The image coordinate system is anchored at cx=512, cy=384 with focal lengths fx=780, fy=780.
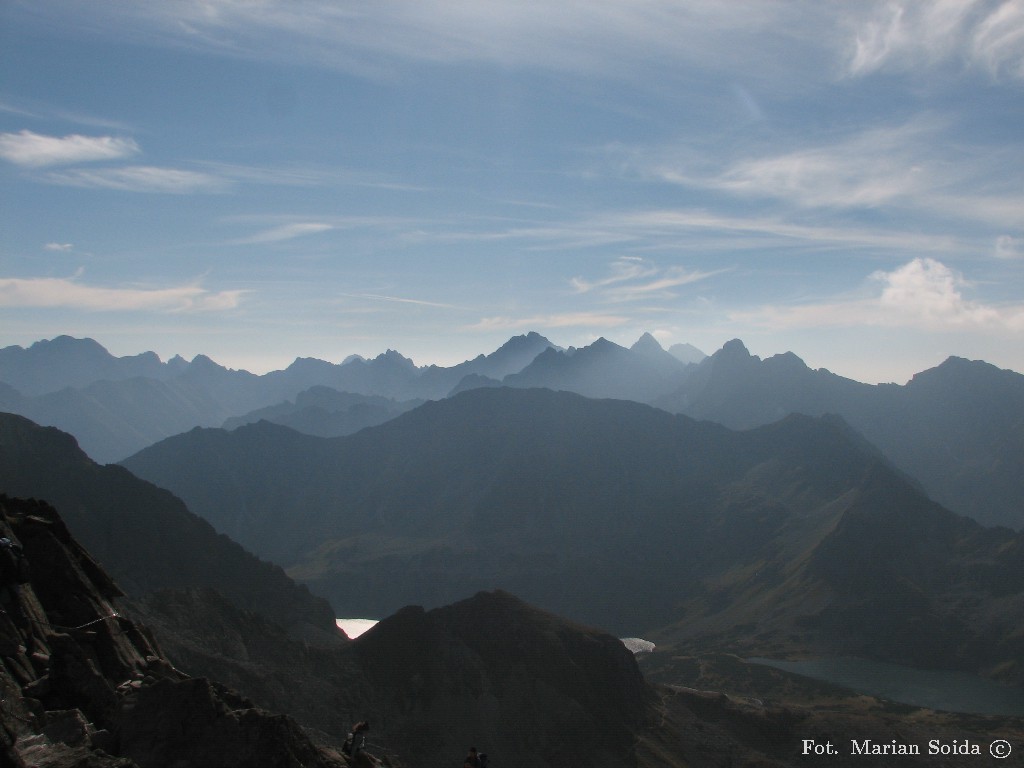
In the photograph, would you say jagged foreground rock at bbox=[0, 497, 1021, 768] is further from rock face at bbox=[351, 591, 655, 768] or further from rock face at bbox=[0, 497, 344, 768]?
rock face at bbox=[351, 591, 655, 768]

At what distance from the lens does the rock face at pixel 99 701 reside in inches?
1176

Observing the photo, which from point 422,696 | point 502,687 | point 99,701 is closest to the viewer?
point 99,701

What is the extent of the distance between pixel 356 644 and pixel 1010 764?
4618 inches

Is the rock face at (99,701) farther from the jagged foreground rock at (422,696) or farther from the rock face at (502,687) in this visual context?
the rock face at (502,687)

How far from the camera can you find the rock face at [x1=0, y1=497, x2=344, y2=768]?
98.0 ft

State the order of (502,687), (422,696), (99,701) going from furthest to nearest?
(502,687) → (422,696) → (99,701)

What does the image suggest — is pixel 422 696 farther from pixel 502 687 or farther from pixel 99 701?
pixel 99 701

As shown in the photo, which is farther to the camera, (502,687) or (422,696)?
(502,687)

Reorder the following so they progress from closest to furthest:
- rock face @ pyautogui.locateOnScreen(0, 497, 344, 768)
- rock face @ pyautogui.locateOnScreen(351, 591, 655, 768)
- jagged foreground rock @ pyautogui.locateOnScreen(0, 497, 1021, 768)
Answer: rock face @ pyautogui.locateOnScreen(0, 497, 344, 768) < jagged foreground rock @ pyautogui.locateOnScreen(0, 497, 1021, 768) < rock face @ pyautogui.locateOnScreen(351, 591, 655, 768)

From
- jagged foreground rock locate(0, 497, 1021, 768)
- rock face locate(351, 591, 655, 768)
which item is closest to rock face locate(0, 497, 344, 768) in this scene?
jagged foreground rock locate(0, 497, 1021, 768)

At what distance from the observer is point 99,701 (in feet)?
120

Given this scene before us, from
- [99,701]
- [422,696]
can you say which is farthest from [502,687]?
[99,701]

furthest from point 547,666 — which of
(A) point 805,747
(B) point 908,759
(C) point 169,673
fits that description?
(C) point 169,673

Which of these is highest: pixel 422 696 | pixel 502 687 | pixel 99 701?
pixel 99 701
